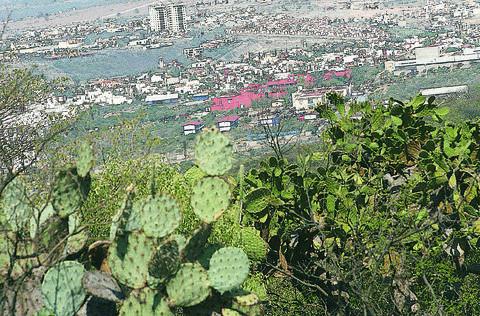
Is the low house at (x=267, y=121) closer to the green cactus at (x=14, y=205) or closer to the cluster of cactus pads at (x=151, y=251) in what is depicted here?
the cluster of cactus pads at (x=151, y=251)

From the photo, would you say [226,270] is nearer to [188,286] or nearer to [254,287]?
[188,286]

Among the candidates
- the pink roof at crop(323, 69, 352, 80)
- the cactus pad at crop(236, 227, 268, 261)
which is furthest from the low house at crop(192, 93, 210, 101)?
the cactus pad at crop(236, 227, 268, 261)

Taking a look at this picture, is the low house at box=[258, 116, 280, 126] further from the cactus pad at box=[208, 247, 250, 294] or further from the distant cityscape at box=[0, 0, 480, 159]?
the distant cityscape at box=[0, 0, 480, 159]

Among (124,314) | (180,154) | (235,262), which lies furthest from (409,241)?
(180,154)

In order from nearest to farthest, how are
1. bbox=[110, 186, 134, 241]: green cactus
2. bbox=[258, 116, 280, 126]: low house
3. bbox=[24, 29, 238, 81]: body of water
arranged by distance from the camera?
bbox=[110, 186, 134, 241]: green cactus
bbox=[258, 116, 280, 126]: low house
bbox=[24, 29, 238, 81]: body of water

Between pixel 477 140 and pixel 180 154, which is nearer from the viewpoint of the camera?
pixel 477 140

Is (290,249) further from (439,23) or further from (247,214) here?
(439,23)

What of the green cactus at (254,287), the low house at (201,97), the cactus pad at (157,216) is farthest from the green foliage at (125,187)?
the low house at (201,97)
